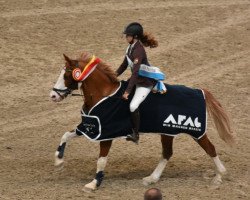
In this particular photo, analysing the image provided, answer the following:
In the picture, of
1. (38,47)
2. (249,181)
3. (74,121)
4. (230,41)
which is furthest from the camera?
(230,41)

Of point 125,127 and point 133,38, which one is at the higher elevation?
point 133,38

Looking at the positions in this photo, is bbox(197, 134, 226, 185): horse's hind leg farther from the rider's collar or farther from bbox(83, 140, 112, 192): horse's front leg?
the rider's collar

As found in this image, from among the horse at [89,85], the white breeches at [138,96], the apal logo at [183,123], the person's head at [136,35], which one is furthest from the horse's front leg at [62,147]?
the person's head at [136,35]

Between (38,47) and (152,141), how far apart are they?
19.4ft

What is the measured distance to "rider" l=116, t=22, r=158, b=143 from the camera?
32.0 feet

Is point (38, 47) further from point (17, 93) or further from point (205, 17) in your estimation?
point (205, 17)

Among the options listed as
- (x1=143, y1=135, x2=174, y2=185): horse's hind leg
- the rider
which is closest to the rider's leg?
the rider

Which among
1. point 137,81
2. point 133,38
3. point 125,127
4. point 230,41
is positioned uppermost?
point 133,38

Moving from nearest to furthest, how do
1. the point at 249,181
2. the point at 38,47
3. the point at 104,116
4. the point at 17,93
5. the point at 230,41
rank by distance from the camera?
1. the point at 104,116
2. the point at 249,181
3. the point at 17,93
4. the point at 38,47
5. the point at 230,41

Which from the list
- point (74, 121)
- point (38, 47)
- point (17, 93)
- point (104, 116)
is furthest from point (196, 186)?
point (38, 47)

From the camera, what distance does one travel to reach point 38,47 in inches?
663

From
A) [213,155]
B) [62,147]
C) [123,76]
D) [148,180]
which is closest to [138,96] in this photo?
[148,180]

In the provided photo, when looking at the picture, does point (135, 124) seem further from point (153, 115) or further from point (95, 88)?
point (95, 88)

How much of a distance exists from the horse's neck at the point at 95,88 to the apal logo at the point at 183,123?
101 cm
